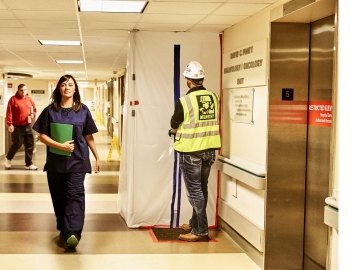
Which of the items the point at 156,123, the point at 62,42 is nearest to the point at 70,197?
the point at 156,123

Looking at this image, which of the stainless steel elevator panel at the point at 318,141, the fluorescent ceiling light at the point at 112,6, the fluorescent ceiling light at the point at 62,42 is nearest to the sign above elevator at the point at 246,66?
the stainless steel elevator panel at the point at 318,141

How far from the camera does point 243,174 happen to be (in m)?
4.31

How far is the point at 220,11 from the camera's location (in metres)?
4.22

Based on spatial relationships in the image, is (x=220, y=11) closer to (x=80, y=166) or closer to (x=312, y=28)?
(x=312, y=28)

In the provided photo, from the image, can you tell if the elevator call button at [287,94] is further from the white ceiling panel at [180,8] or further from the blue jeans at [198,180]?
the blue jeans at [198,180]

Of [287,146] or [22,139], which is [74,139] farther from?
[22,139]

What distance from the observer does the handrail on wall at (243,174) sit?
395cm

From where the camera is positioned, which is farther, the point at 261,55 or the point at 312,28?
the point at 261,55

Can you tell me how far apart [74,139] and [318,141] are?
86.6 inches

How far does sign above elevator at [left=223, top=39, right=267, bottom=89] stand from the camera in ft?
13.4
